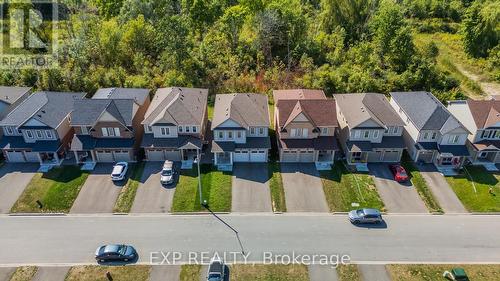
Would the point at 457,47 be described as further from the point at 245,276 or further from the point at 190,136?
the point at 245,276

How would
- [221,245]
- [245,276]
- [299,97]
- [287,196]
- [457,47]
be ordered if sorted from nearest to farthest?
1. [245,276]
2. [221,245]
3. [287,196]
4. [299,97]
5. [457,47]

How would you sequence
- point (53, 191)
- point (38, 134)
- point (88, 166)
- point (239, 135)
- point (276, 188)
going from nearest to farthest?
point (53, 191), point (276, 188), point (38, 134), point (88, 166), point (239, 135)

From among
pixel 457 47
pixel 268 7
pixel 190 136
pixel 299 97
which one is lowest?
pixel 190 136

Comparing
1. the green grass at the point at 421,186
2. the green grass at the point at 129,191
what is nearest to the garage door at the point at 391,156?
the green grass at the point at 421,186

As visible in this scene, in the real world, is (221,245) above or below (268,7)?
below

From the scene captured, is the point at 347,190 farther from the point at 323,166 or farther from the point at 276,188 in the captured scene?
the point at 276,188

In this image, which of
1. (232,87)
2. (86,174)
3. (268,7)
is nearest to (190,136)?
(86,174)

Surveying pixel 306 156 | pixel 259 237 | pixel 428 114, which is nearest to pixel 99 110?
pixel 259 237
